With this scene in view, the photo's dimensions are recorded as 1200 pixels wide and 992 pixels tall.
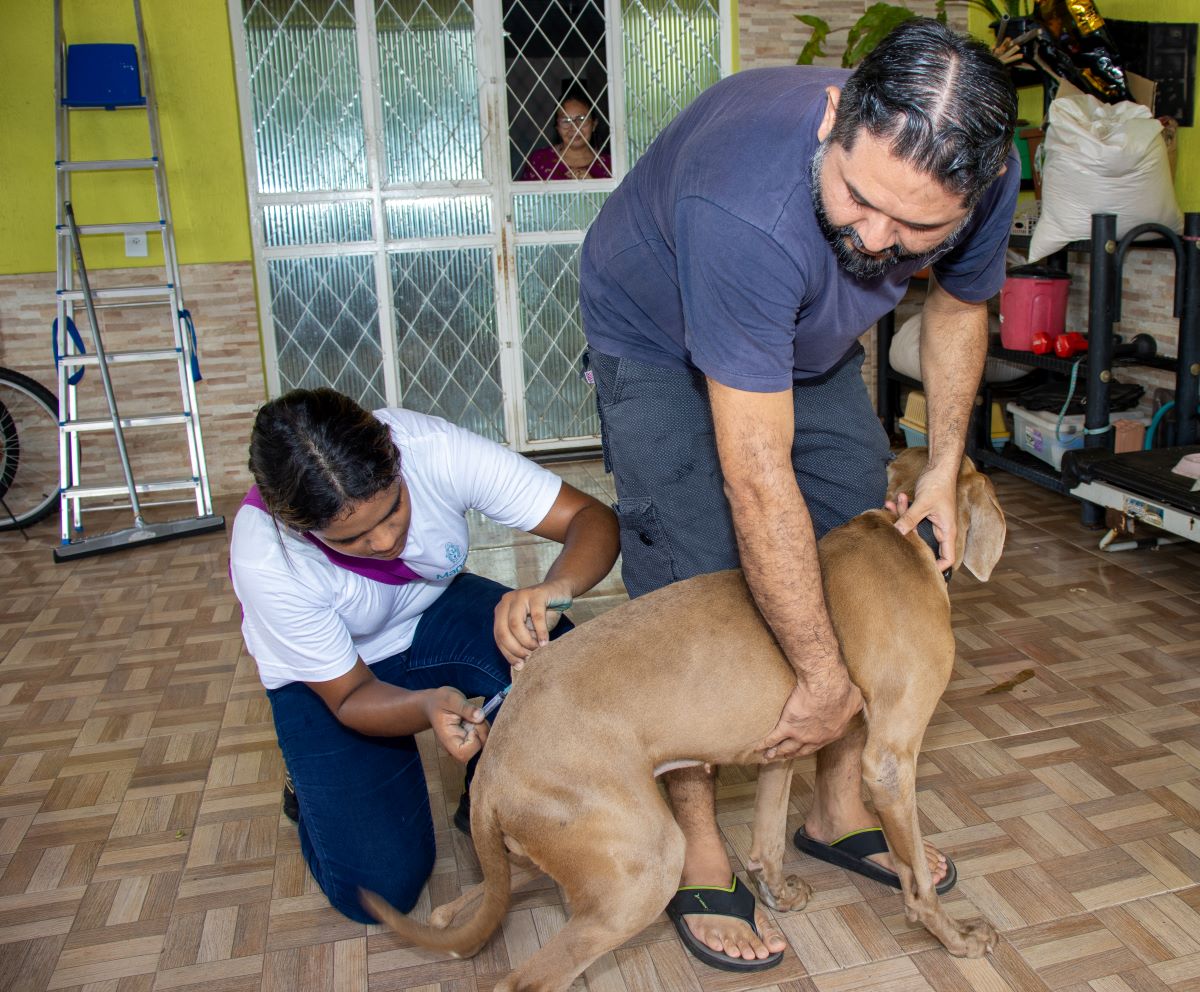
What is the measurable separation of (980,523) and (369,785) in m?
1.34

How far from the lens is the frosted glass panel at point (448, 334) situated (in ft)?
19.8

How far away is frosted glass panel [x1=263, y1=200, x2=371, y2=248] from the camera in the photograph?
581 centimetres

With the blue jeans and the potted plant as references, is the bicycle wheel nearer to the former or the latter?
the blue jeans

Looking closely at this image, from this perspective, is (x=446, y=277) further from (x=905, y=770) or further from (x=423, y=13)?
(x=905, y=770)

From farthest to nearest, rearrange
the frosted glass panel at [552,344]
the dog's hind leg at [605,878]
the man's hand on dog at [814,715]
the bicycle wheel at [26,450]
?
the frosted glass panel at [552,344], the bicycle wheel at [26,450], the man's hand on dog at [814,715], the dog's hind leg at [605,878]

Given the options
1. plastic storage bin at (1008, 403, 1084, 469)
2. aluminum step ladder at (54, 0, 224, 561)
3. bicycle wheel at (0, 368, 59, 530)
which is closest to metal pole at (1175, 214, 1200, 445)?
plastic storage bin at (1008, 403, 1084, 469)

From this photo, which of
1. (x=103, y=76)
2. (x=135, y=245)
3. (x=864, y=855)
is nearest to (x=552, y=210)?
(x=135, y=245)

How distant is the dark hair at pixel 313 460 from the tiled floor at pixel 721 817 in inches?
36.3

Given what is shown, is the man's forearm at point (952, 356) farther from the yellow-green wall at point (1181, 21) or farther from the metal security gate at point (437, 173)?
the metal security gate at point (437, 173)

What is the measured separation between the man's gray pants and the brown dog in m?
0.17

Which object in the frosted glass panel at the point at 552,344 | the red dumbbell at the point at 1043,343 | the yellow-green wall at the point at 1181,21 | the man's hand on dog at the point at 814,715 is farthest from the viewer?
the frosted glass panel at the point at 552,344

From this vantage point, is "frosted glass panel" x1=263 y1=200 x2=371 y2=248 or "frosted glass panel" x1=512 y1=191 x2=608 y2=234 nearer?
"frosted glass panel" x1=263 y1=200 x2=371 y2=248

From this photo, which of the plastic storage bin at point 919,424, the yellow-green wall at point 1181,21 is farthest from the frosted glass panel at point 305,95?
the yellow-green wall at point 1181,21

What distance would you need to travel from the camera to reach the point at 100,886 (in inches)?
95.1
